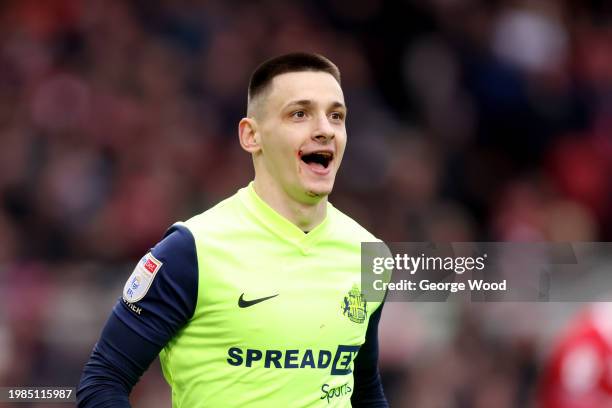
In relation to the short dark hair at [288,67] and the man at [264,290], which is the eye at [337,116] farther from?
the short dark hair at [288,67]

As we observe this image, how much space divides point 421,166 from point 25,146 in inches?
118

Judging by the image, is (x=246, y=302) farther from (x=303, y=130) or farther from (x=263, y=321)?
(x=303, y=130)

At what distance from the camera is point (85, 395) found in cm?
334

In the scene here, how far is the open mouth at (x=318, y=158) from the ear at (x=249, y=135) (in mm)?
162

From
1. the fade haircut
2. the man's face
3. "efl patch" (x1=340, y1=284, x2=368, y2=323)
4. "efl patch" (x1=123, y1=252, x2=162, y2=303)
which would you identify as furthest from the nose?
"efl patch" (x1=123, y1=252, x2=162, y2=303)

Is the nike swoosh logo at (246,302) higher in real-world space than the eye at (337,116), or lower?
lower

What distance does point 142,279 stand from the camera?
3.39m

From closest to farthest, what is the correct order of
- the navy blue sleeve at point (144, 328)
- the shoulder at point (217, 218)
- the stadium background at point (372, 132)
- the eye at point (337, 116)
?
the navy blue sleeve at point (144, 328) → the shoulder at point (217, 218) → the eye at point (337, 116) → the stadium background at point (372, 132)

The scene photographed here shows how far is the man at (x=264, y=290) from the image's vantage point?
3.38 metres

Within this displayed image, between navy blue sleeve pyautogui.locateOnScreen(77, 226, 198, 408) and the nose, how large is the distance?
53 centimetres

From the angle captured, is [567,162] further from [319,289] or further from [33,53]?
[319,289]

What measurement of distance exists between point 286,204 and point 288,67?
0.43m

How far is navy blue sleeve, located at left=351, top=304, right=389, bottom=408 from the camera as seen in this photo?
391cm

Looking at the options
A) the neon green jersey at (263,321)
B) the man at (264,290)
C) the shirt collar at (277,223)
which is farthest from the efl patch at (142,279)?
the shirt collar at (277,223)
